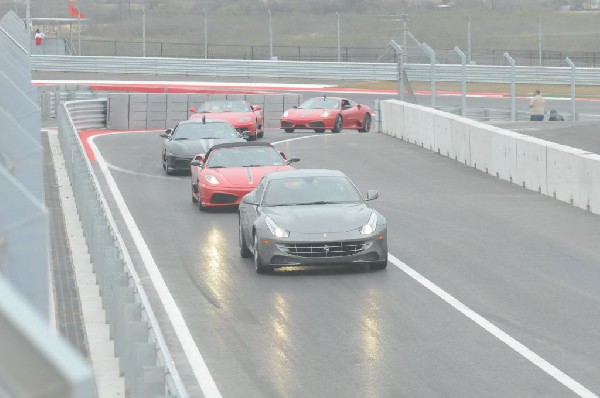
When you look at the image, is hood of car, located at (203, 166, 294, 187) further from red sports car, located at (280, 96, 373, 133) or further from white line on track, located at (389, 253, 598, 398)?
red sports car, located at (280, 96, 373, 133)

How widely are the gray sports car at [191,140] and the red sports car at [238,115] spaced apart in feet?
22.1

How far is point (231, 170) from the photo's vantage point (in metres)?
21.9

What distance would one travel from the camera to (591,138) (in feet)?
103

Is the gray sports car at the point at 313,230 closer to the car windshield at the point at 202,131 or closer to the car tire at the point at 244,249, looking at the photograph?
the car tire at the point at 244,249

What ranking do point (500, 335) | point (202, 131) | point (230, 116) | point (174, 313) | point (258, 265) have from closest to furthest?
1. point (500, 335)
2. point (174, 313)
3. point (258, 265)
4. point (202, 131)
5. point (230, 116)

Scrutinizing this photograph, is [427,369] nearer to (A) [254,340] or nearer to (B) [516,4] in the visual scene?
(A) [254,340]

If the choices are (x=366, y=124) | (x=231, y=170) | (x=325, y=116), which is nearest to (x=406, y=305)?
(x=231, y=170)

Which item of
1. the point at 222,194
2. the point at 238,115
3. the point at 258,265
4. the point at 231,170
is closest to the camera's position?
the point at 258,265

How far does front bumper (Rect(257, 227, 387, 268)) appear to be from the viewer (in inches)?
583

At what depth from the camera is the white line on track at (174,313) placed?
31.6 feet

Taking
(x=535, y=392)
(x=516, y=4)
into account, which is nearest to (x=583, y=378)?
(x=535, y=392)

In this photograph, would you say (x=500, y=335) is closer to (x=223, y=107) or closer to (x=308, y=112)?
(x=223, y=107)

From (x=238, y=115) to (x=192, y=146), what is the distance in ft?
28.4

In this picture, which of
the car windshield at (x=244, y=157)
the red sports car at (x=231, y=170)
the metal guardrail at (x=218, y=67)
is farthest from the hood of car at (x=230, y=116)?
the metal guardrail at (x=218, y=67)
